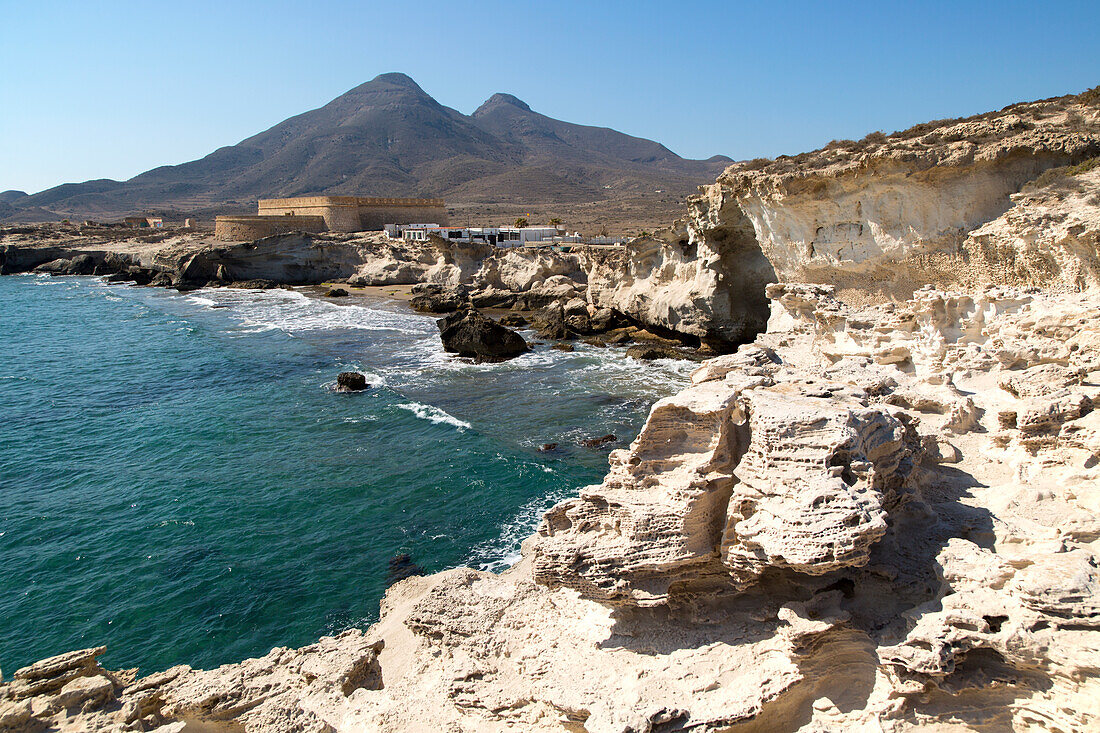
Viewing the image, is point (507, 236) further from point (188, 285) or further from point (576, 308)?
point (188, 285)

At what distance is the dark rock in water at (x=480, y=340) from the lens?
2705cm

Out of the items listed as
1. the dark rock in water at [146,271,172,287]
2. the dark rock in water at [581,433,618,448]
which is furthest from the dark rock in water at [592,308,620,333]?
the dark rock in water at [146,271,172,287]

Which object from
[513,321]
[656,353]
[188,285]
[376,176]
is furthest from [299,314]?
[376,176]

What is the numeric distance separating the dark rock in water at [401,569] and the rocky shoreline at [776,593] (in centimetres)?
→ 76

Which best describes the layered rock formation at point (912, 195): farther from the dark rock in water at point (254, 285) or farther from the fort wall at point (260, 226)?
the fort wall at point (260, 226)

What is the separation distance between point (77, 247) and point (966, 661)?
94.8m

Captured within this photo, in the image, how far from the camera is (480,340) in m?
27.0

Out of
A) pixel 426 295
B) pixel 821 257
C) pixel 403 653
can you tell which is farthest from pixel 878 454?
pixel 426 295

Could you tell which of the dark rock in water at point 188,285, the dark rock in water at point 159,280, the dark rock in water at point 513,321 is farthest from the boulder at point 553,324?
the dark rock in water at point 159,280

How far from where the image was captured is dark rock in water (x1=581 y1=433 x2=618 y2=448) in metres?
16.9

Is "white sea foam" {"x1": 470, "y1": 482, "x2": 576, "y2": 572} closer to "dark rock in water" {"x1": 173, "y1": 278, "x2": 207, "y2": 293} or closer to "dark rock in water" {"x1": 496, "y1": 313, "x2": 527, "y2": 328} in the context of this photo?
"dark rock in water" {"x1": 496, "y1": 313, "x2": 527, "y2": 328}

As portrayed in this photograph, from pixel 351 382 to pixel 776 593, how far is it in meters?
18.9

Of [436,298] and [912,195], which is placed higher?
[912,195]

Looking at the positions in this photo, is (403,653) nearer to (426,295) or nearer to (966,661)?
(966,661)
